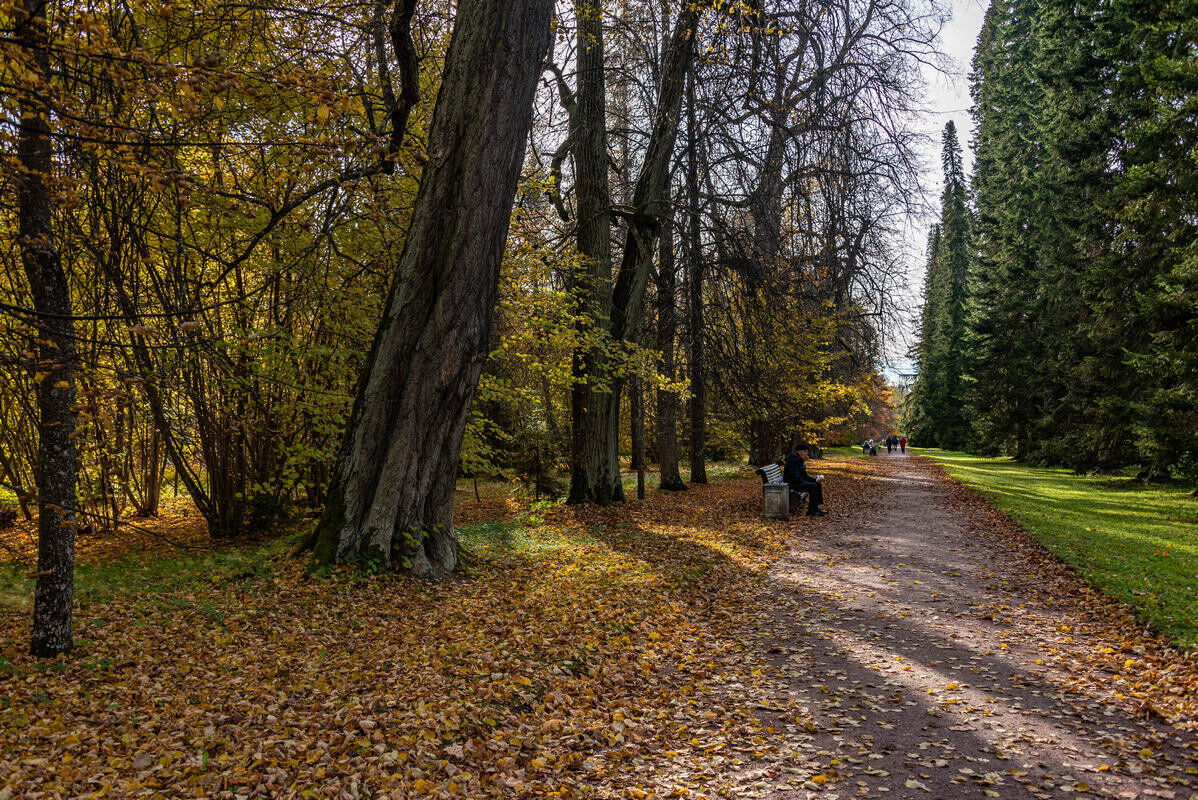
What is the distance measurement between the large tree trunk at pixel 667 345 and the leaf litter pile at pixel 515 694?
274 inches

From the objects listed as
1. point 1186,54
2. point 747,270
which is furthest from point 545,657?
point 1186,54

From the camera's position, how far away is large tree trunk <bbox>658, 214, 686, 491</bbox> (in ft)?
42.8

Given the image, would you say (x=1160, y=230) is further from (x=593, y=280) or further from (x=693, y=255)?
(x=593, y=280)

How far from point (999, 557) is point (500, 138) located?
8.27 meters

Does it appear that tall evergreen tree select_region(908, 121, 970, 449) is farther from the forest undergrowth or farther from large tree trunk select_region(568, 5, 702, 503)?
the forest undergrowth

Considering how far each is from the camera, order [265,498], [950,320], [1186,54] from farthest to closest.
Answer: [950,320], [1186,54], [265,498]

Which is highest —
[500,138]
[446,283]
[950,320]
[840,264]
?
[950,320]

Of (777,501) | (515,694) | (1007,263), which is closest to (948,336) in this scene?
(1007,263)

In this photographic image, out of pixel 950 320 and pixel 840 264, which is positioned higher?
pixel 950 320

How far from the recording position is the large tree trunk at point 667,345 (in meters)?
13.0

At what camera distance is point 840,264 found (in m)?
14.1

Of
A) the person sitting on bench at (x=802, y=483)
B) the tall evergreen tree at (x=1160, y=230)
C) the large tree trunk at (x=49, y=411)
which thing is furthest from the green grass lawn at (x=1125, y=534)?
the large tree trunk at (x=49, y=411)

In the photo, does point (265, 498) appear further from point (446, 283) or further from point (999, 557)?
point (999, 557)

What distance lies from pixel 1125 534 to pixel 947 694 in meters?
7.77
